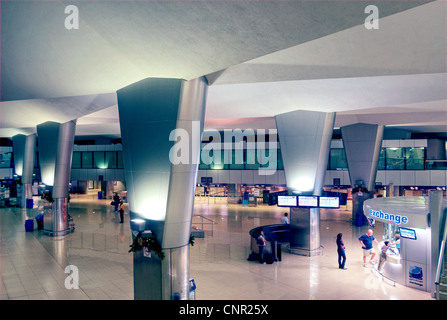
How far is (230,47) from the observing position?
5.77 m

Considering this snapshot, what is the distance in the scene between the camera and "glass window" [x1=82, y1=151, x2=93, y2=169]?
43.1 meters

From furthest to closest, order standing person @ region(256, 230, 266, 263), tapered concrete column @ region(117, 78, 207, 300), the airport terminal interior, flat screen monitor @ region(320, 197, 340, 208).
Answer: flat screen monitor @ region(320, 197, 340, 208) → standing person @ region(256, 230, 266, 263) → tapered concrete column @ region(117, 78, 207, 300) → the airport terminal interior

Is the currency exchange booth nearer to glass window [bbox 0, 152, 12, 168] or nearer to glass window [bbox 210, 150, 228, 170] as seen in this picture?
glass window [bbox 210, 150, 228, 170]

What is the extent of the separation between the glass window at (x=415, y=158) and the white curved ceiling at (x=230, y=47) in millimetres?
21694

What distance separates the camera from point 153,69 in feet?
24.1

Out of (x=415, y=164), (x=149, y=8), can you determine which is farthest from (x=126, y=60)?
(x=415, y=164)

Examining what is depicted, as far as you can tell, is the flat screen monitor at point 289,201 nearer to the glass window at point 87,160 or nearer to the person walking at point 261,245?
the person walking at point 261,245

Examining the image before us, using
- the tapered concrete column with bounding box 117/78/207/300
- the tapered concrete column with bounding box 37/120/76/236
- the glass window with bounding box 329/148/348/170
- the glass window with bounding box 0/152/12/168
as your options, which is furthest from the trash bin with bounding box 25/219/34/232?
the glass window with bounding box 329/148/348/170

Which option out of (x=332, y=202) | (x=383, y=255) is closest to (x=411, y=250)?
(x=383, y=255)

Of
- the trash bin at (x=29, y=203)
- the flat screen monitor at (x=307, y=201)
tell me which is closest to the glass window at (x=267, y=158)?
the flat screen monitor at (x=307, y=201)

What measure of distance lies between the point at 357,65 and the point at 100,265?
40.2ft

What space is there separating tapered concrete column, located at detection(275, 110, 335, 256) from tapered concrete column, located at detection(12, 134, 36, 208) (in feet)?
85.0

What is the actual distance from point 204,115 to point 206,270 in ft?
23.4

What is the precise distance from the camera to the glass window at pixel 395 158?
31891mm
